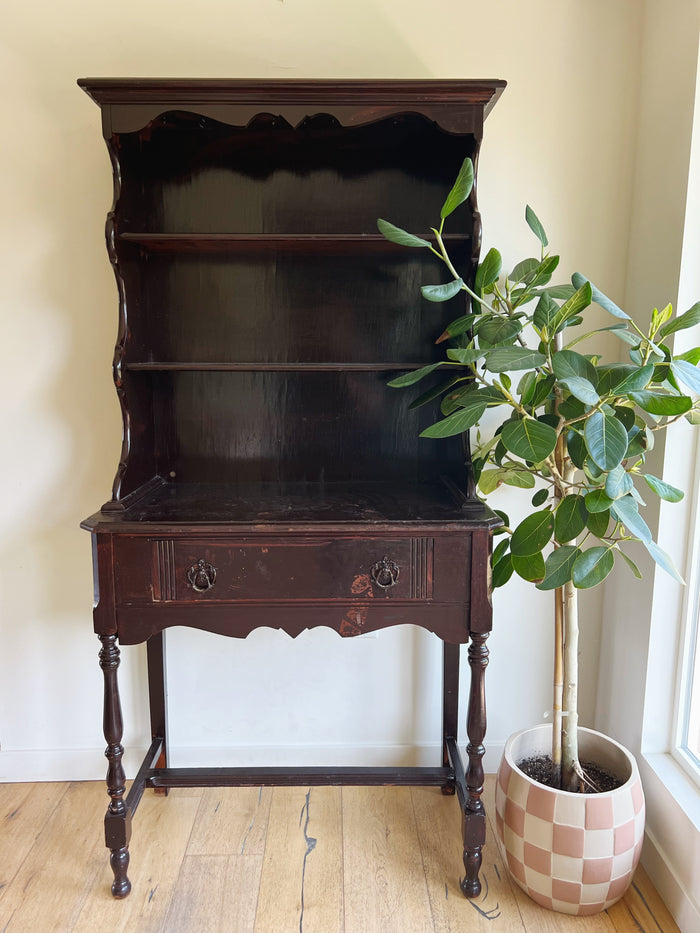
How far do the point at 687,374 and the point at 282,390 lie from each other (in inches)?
43.7

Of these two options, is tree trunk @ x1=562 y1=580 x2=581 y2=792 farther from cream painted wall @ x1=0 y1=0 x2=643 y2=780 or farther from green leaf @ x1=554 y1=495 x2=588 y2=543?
cream painted wall @ x1=0 y1=0 x2=643 y2=780

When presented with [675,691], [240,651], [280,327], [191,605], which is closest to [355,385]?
[280,327]

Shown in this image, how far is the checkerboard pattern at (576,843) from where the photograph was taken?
1494 millimetres

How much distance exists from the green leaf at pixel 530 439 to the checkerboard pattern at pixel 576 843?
0.85 metres

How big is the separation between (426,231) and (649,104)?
707 millimetres

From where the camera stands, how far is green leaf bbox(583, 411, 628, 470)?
121 cm

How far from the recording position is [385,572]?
1.52 metres

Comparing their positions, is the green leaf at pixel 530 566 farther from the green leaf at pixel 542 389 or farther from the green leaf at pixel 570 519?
the green leaf at pixel 542 389

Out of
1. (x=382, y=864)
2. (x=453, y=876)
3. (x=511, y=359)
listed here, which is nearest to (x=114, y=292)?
(x=511, y=359)

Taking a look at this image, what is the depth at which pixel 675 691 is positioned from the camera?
5.70 ft

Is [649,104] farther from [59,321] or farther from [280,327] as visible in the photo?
[59,321]

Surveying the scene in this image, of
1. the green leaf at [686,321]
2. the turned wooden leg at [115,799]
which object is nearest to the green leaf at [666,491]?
the green leaf at [686,321]

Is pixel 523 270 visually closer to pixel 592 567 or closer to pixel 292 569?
pixel 592 567

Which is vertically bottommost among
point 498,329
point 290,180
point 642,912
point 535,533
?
point 642,912
